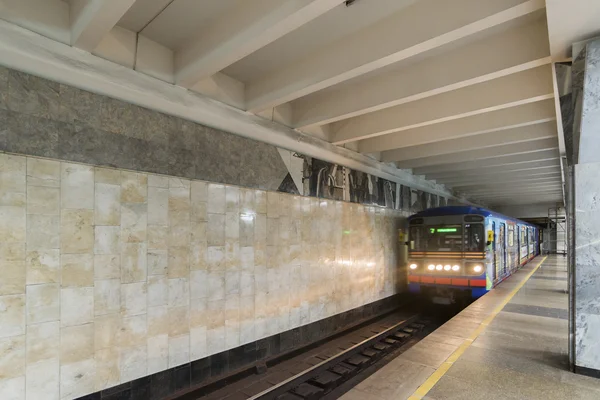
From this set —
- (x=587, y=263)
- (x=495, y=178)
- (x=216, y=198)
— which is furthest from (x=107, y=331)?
(x=495, y=178)

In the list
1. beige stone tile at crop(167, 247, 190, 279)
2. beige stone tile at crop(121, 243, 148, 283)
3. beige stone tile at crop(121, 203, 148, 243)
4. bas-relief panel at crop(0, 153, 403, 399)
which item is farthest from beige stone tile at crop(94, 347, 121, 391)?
beige stone tile at crop(121, 203, 148, 243)

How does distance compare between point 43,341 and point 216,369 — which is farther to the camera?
point 216,369

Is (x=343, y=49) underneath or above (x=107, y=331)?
above

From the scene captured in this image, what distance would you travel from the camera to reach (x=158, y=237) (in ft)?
14.7

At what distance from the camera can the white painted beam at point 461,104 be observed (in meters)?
4.89

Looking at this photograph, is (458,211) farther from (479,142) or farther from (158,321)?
→ (158,321)

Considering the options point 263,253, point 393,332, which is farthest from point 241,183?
point 393,332

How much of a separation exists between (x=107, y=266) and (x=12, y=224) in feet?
3.42

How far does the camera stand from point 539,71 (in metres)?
4.82

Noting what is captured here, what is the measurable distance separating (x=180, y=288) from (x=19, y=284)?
1.82 m

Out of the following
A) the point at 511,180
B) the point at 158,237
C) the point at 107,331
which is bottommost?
the point at 107,331

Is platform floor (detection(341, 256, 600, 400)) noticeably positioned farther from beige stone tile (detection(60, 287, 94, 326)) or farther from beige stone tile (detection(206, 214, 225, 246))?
beige stone tile (detection(60, 287, 94, 326))

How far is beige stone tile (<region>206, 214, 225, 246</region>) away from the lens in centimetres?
510

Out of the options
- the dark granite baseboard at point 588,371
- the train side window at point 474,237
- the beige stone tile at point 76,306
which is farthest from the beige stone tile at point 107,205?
the train side window at point 474,237
